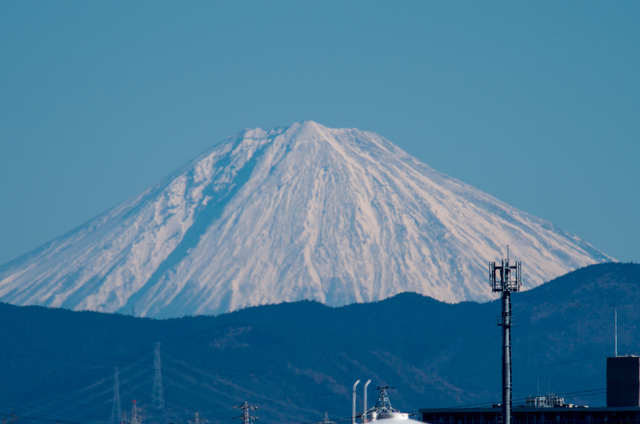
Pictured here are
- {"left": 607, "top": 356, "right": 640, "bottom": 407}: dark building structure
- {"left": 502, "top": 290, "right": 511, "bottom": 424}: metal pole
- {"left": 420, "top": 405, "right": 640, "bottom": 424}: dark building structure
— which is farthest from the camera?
{"left": 607, "top": 356, "right": 640, "bottom": 407}: dark building structure

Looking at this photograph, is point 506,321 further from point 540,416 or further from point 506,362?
point 540,416

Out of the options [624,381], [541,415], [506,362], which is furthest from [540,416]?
[506,362]

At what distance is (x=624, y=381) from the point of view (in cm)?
9869

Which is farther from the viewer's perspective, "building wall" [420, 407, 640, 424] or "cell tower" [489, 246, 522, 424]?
"building wall" [420, 407, 640, 424]

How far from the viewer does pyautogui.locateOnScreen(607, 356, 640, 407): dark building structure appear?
97.5m

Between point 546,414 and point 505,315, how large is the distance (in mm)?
44338

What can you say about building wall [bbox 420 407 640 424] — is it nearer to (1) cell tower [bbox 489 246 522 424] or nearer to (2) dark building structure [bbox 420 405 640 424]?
(2) dark building structure [bbox 420 405 640 424]

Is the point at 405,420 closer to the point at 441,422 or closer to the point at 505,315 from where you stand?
the point at 505,315

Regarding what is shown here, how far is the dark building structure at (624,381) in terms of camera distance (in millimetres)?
97500

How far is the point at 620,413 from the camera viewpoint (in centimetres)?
9575

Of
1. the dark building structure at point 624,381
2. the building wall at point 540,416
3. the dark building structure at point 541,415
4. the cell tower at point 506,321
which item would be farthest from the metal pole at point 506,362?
the dark building structure at point 624,381

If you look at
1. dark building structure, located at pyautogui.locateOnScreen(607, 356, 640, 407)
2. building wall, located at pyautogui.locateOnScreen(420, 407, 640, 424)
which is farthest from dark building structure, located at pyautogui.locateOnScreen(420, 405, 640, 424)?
dark building structure, located at pyautogui.locateOnScreen(607, 356, 640, 407)

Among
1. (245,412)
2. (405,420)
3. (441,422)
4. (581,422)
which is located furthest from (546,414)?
(405,420)

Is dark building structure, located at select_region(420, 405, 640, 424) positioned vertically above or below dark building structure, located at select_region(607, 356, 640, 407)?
below
